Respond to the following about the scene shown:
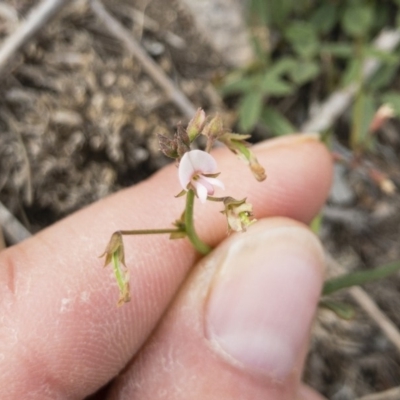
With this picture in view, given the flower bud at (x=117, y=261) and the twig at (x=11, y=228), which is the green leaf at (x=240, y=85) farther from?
the flower bud at (x=117, y=261)

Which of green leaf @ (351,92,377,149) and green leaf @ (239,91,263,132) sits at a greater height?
green leaf @ (239,91,263,132)

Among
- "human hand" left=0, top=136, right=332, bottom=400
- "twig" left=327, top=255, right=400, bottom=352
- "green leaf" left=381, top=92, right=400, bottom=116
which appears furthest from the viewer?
"green leaf" left=381, top=92, right=400, bottom=116

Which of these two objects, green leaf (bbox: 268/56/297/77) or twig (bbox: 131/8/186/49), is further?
twig (bbox: 131/8/186/49)

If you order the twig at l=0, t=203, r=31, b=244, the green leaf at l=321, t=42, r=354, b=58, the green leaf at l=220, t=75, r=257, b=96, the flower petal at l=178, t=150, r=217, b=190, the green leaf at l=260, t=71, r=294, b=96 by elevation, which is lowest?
the green leaf at l=321, t=42, r=354, b=58

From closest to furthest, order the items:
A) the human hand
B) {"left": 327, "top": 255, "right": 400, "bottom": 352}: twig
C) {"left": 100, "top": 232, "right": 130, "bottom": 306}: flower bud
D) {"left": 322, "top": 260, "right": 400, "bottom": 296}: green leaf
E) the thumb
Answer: {"left": 100, "top": 232, "right": 130, "bottom": 306}: flower bud < the human hand < the thumb < {"left": 322, "top": 260, "right": 400, "bottom": 296}: green leaf < {"left": 327, "top": 255, "right": 400, "bottom": 352}: twig

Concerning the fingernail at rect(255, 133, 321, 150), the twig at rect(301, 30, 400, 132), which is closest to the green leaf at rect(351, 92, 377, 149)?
the twig at rect(301, 30, 400, 132)

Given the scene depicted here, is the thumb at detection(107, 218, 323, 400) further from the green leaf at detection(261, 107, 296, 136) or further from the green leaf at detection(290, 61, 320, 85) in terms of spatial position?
the green leaf at detection(290, 61, 320, 85)

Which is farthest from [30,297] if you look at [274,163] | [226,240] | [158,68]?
[158,68]

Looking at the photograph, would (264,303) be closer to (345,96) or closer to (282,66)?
(282,66)
